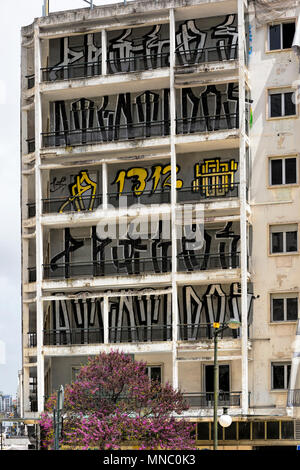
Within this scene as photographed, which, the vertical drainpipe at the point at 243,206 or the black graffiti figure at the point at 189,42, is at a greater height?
the black graffiti figure at the point at 189,42

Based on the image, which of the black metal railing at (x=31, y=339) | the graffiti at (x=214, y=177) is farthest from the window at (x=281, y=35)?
the black metal railing at (x=31, y=339)

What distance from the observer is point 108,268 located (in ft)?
154

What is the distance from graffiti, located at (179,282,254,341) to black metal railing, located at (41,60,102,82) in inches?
464

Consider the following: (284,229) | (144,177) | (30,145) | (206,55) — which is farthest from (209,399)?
(206,55)

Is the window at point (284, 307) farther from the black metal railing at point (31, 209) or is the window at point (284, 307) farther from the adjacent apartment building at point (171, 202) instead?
the black metal railing at point (31, 209)

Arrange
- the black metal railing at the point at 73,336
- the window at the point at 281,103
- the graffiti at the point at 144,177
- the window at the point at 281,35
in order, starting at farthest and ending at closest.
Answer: the graffiti at the point at 144,177 → the black metal railing at the point at 73,336 → the window at the point at 281,35 → the window at the point at 281,103

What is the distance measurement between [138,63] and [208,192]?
292 inches

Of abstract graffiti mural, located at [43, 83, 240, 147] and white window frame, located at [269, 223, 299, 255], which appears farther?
abstract graffiti mural, located at [43, 83, 240, 147]

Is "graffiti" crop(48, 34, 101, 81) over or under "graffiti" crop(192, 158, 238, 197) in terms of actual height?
over

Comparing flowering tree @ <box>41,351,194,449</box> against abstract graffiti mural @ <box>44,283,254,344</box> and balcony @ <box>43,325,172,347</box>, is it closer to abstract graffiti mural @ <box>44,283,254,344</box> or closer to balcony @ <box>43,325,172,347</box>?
balcony @ <box>43,325,172,347</box>

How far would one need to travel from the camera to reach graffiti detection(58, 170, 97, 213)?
156 ft

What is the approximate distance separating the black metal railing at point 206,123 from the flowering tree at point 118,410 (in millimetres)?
11838

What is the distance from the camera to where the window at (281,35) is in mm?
45781

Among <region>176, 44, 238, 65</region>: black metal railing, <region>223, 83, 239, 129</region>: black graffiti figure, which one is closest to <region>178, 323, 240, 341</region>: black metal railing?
<region>223, 83, 239, 129</region>: black graffiti figure
